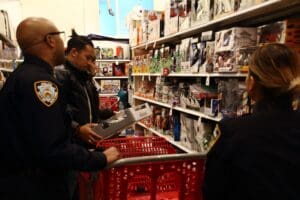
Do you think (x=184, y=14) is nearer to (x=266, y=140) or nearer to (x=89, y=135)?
(x=89, y=135)

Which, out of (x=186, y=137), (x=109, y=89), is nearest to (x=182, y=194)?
(x=186, y=137)

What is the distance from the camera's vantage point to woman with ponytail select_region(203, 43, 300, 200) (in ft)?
3.30

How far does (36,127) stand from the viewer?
48.1 inches

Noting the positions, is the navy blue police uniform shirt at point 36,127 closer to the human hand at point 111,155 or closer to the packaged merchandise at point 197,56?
the human hand at point 111,155

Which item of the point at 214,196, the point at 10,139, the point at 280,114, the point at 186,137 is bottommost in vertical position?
the point at 186,137

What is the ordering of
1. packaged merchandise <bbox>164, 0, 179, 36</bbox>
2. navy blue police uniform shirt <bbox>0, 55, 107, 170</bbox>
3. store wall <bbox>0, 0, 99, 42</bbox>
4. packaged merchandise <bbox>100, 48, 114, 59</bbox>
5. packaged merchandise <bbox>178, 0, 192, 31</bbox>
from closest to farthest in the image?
navy blue police uniform shirt <bbox>0, 55, 107, 170</bbox> < packaged merchandise <bbox>178, 0, 192, 31</bbox> < packaged merchandise <bbox>164, 0, 179, 36</bbox> < packaged merchandise <bbox>100, 48, 114, 59</bbox> < store wall <bbox>0, 0, 99, 42</bbox>

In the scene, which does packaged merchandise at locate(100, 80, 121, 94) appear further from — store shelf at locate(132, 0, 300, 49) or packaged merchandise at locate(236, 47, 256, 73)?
packaged merchandise at locate(236, 47, 256, 73)

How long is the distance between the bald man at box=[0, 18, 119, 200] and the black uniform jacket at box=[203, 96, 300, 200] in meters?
0.63

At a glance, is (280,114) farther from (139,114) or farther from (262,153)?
(139,114)

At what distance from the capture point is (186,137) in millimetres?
2871

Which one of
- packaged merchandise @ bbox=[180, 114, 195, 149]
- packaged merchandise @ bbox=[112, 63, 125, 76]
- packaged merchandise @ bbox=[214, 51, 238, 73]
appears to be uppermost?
packaged merchandise @ bbox=[214, 51, 238, 73]

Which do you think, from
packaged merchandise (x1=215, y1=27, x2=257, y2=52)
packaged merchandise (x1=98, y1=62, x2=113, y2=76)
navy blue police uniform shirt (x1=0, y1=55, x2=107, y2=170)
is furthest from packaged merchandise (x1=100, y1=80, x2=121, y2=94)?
navy blue police uniform shirt (x1=0, y1=55, x2=107, y2=170)

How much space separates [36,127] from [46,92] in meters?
0.16

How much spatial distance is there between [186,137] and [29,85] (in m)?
1.90
